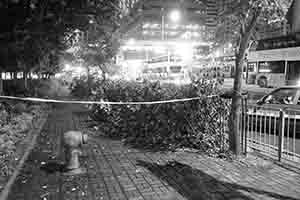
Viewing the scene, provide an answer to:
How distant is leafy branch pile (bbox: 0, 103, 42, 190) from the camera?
4.52 m

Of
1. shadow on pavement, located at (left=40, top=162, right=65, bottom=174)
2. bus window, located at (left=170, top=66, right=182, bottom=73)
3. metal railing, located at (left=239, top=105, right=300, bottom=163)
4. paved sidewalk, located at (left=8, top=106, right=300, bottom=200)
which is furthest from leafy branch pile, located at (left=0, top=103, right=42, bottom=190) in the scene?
bus window, located at (left=170, top=66, right=182, bottom=73)

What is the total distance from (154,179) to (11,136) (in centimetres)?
436

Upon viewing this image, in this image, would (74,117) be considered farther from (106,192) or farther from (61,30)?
(106,192)

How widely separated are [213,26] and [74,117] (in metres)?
7.46

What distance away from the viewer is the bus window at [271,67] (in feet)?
66.0

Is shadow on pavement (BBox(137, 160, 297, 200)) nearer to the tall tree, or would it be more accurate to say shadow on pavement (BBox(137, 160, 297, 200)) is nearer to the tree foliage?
the tall tree

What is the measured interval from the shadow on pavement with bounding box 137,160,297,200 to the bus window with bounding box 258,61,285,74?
62.1 ft

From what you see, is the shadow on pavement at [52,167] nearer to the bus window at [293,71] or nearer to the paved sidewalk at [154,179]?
the paved sidewalk at [154,179]

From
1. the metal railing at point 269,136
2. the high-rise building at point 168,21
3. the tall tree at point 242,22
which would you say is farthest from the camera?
the high-rise building at point 168,21

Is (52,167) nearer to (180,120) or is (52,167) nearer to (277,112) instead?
(180,120)

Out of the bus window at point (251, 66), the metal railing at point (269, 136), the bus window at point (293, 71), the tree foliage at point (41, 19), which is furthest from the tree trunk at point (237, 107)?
the bus window at point (251, 66)

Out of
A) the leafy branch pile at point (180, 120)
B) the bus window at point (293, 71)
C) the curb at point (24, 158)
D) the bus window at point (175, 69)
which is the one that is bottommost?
the curb at point (24, 158)

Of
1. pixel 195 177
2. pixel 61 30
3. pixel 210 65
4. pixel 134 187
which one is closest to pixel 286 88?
pixel 210 65

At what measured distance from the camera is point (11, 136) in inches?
Answer: 250
